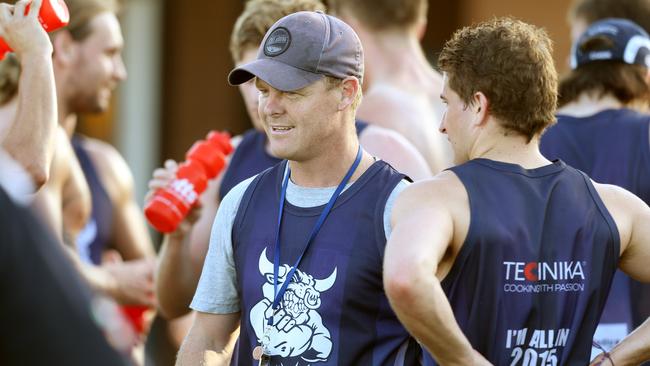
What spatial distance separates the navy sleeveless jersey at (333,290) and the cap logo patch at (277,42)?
1.46 feet

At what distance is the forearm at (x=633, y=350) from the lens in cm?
315

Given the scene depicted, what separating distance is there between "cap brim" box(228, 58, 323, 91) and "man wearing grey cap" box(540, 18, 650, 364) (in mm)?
1358

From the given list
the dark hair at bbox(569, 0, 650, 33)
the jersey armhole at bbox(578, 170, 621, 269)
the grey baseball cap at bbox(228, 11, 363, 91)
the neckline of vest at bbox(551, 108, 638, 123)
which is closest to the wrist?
the grey baseball cap at bbox(228, 11, 363, 91)

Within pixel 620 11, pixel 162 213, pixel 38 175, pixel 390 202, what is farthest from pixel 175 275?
pixel 620 11

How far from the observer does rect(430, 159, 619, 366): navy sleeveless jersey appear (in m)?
2.97

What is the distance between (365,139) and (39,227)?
240 cm

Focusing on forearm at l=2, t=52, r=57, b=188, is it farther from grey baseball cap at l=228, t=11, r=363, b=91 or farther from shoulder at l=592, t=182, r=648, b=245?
shoulder at l=592, t=182, r=648, b=245

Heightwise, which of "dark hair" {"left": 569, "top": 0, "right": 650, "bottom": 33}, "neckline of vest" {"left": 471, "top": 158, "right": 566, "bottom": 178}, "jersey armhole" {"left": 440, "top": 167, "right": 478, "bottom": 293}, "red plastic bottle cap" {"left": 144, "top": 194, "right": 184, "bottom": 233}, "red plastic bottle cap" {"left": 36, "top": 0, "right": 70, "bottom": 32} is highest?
"dark hair" {"left": 569, "top": 0, "right": 650, "bottom": 33}

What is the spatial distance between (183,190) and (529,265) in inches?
58.7

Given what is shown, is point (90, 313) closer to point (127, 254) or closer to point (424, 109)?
point (424, 109)

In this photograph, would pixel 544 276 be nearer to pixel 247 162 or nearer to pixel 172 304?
pixel 247 162

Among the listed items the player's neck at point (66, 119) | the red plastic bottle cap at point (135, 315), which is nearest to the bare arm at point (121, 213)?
the player's neck at point (66, 119)

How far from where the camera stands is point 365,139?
13.1ft

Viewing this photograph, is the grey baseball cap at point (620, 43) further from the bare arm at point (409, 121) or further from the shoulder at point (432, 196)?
the shoulder at point (432, 196)
